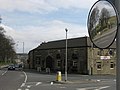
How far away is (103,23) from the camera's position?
3.77 meters

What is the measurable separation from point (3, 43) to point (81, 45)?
4011cm

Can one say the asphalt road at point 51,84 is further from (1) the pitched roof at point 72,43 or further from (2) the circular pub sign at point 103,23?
(2) the circular pub sign at point 103,23

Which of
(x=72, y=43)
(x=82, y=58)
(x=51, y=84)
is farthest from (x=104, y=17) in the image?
(x=72, y=43)


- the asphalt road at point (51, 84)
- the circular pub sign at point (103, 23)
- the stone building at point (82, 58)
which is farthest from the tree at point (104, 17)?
the stone building at point (82, 58)

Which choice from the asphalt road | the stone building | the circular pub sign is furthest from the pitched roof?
the circular pub sign

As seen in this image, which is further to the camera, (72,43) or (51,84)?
(72,43)

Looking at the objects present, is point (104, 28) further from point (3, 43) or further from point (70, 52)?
point (3, 43)

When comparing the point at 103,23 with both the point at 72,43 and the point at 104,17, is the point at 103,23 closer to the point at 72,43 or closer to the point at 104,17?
the point at 104,17

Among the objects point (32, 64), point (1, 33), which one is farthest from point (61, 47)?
point (1, 33)

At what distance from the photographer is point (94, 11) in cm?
385

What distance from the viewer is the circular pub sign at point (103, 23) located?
3.65 meters

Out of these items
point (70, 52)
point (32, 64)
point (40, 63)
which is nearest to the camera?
point (70, 52)

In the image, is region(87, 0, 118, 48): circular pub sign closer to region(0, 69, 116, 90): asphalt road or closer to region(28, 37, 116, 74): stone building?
region(0, 69, 116, 90): asphalt road

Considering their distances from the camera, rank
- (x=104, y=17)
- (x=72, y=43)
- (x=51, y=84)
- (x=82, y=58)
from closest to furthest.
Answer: (x=104, y=17) → (x=51, y=84) → (x=82, y=58) → (x=72, y=43)
